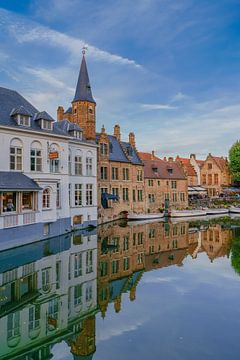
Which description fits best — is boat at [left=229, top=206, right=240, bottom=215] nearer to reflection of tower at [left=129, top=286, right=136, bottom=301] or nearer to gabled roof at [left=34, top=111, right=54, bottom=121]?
gabled roof at [left=34, top=111, right=54, bottom=121]

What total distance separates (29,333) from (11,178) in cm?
1298

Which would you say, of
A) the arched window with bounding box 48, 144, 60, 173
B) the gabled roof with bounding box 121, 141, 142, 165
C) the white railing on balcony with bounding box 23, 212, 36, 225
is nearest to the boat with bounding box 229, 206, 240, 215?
the gabled roof with bounding box 121, 141, 142, 165

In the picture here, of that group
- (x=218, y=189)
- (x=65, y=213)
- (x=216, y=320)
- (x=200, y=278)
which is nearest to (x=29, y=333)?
(x=216, y=320)

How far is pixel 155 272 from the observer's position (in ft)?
50.7

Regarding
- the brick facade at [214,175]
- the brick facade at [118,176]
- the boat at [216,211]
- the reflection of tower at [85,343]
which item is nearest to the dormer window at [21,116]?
the brick facade at [118,176]

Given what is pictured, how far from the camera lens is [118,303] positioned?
1109 cm

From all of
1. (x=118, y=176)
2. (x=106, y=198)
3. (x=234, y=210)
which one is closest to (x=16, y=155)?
(x=106, y=198)

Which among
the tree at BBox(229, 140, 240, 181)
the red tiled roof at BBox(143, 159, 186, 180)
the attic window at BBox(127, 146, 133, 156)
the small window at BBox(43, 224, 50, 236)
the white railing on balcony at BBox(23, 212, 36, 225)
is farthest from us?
the tree at BBox(229, 140, 240, 181)

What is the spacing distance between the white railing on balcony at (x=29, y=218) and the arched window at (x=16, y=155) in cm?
342

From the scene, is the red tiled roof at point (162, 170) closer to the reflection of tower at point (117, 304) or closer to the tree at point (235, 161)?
the tree at point (235, 161)

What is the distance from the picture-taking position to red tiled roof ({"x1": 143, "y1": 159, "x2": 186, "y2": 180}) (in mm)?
46622

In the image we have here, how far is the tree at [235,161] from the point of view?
59594 millimetres

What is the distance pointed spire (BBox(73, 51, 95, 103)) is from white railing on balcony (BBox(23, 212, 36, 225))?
1778 centimetres

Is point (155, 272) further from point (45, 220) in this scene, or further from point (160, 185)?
point (160, 185)
